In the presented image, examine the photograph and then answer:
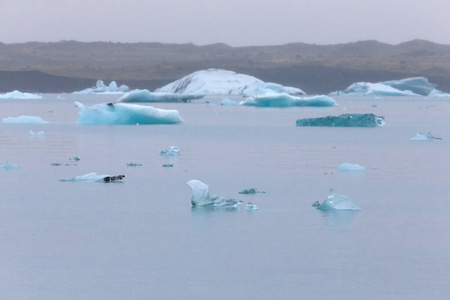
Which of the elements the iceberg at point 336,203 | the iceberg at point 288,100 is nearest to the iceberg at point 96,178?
the iceberg at point 336,203

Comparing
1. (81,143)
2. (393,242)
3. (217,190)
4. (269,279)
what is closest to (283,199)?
(217,190)

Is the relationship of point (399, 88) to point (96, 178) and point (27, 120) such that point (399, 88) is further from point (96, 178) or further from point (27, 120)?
point (96, 178)

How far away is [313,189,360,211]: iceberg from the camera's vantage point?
6.25 m

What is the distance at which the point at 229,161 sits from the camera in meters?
9.98

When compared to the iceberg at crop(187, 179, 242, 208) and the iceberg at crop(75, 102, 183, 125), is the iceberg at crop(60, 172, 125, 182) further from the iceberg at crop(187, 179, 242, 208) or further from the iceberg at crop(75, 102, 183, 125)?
the iceberg at crop(75, 102, 183, 125)

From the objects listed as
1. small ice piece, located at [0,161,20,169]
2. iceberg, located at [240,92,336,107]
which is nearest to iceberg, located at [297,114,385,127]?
small ice piece, located at [0,161,20,169]

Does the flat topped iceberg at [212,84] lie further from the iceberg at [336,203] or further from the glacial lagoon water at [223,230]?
the iceberg at [336,203]

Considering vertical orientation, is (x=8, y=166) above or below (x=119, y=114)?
below

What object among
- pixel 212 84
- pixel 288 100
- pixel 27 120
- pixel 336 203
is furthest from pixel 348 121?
pixel 212 84

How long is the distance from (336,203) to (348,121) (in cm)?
Answer: 1118

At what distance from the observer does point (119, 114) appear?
58.1 feet

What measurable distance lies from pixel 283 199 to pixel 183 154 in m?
4.27

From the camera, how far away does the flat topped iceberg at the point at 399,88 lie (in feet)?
158

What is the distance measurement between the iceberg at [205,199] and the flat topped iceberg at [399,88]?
1665 inches
